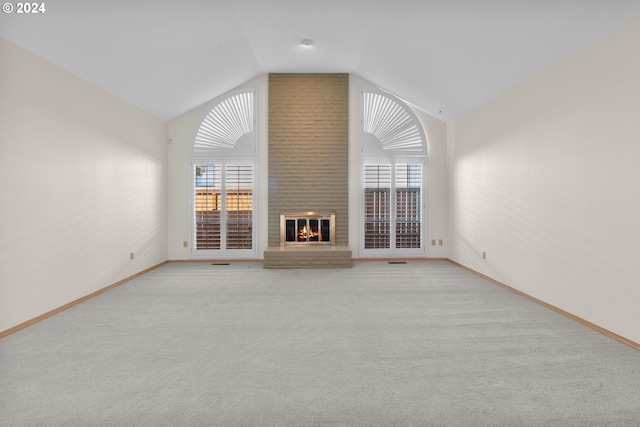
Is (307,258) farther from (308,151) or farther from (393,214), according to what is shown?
(308,151)

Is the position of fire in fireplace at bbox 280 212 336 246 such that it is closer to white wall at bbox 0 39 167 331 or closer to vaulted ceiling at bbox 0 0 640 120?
white wall at bbox 0 39 167 331

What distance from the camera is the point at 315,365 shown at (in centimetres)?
249

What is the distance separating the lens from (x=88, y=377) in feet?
7.61

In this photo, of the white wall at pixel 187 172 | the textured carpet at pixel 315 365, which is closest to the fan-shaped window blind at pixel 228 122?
the white wall at pixel 187 172

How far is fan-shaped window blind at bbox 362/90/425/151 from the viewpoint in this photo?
711 centimetres

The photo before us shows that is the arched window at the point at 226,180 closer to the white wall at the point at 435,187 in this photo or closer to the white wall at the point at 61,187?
the white wall at the point at 61,187

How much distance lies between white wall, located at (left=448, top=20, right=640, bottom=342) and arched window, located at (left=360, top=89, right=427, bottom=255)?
1.73 meters

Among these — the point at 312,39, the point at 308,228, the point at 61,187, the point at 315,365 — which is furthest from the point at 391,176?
the point at 61,187

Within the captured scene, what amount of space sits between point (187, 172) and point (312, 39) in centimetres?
343

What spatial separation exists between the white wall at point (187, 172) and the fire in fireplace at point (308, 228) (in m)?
0.42

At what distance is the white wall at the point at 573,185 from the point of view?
116 inches

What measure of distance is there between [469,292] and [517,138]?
2059mm

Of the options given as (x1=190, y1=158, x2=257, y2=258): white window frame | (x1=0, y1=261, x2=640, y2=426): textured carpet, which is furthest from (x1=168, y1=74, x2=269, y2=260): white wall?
(x1=0, y1=261, x2=640, y2=426): textured carpet

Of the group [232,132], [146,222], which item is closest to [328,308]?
[146,222]
